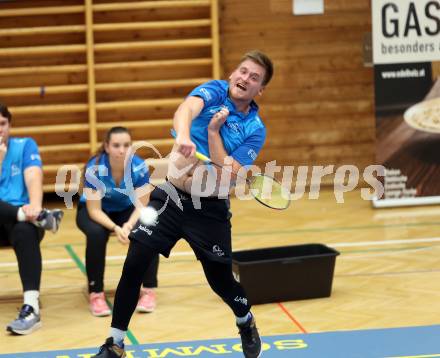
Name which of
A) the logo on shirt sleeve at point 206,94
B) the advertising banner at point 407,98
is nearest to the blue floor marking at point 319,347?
the logo on shirt sleeve at point 206,94

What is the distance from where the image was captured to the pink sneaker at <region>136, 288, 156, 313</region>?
19.8 ft

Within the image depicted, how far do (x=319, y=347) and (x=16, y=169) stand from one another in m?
2.38

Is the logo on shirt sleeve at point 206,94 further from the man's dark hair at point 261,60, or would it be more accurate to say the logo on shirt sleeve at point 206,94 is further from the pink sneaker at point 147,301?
the pink sneaker at point 147,301

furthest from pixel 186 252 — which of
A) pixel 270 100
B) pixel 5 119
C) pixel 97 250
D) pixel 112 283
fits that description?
pixel 270 100

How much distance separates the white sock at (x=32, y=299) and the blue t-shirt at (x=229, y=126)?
1921 millimetres

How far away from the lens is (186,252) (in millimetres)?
7770

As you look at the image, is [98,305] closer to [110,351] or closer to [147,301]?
[147,301]

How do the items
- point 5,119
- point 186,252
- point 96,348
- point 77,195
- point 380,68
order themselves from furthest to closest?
point 77,195 < point 380,68 < point 186,252 < point 5,119 < point 96,348

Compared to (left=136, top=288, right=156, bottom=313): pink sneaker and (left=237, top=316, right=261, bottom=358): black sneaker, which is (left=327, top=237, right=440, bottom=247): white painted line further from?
(left=237, top=316, right=261, bottom=358): black sneaker

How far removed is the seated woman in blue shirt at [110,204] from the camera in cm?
609

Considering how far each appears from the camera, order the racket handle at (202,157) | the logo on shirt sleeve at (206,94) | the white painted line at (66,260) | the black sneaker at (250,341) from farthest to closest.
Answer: the white painted line at (66,260) < the black sneaker at (250,341) < the logo on shirt sleeve at (206,94) < the racket handle at (202,157)

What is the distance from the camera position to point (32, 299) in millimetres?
5812

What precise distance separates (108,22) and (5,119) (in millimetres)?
4955

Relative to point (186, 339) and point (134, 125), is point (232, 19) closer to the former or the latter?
point (134, 125)
